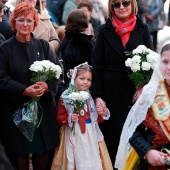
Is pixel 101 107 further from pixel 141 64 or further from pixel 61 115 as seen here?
pixel 141 64

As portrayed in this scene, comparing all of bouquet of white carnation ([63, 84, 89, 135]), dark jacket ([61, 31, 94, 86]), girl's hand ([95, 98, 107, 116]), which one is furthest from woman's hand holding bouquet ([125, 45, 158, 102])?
dark jacket ([61, 31, 94, 86])

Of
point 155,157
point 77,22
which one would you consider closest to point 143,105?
point 155,157

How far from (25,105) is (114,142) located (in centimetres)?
111

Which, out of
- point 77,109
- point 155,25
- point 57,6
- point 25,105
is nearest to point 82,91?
point 77,109

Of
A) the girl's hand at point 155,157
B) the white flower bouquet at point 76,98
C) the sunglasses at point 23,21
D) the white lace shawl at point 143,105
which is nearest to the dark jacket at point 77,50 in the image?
the white flower bouquet at point 76,98

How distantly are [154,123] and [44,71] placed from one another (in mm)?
1954

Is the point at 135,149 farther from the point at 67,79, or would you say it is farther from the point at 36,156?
the point at 67,79

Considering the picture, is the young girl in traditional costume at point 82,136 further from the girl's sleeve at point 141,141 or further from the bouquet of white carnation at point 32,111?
the girl's sleeve at point 141,141

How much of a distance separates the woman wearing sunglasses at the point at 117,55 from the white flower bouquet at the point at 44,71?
511 mm

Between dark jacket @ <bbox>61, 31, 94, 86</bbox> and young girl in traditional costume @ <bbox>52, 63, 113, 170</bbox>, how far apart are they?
2.05ft

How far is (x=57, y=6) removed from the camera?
11547 mm

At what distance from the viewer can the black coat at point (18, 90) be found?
5.66 meters

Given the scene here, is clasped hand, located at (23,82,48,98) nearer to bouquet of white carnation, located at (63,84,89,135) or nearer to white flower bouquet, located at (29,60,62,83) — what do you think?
white flower bouquet, located at (29,60,62,83)

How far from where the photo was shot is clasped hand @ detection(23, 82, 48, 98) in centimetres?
561
